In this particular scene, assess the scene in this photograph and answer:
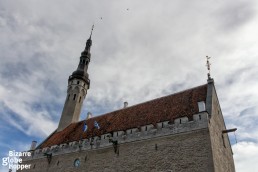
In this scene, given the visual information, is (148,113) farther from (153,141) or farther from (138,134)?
(153,141)

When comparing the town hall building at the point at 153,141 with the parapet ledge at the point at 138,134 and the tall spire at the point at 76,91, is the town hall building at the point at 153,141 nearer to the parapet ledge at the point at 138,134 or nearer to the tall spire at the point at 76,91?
the parapet ledge at the point at 138,134

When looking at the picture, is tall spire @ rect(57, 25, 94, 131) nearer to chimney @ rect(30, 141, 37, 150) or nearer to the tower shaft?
the tower shaft

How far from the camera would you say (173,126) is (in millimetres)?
15273

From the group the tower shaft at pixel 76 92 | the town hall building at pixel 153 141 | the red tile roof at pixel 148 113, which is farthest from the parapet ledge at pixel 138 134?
the tower shaft at pixel 76 92

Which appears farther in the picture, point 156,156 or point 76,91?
point 76,91

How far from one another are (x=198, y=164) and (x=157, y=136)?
346 cm

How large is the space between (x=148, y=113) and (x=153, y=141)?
384cm

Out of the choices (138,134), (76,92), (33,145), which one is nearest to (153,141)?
(138,134)

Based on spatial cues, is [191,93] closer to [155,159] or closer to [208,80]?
[208,80]

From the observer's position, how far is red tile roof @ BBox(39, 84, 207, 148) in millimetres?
16923

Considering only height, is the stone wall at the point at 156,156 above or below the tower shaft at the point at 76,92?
below

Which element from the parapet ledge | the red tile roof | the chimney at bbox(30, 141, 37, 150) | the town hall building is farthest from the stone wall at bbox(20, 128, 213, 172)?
the chimney at bbox(30, 141, 37, 150)

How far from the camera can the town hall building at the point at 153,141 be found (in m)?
14.0

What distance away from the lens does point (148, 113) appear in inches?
755
